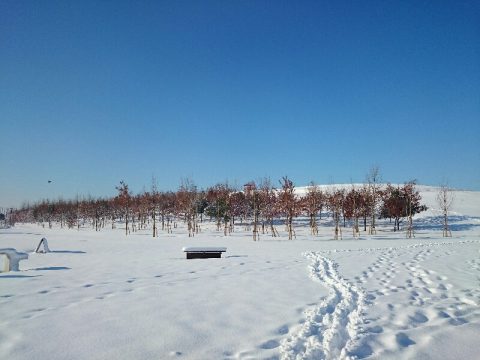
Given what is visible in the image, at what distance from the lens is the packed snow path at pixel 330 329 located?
399 cm

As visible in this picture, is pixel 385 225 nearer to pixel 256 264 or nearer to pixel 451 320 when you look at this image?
pixel 256 264

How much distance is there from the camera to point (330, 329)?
4.73m

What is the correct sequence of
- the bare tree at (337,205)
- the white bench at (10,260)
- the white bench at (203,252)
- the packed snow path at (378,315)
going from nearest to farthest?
the packed snow path at (378,315) < the white bench at (10,260) < the white bench at (203,252) < the bare tree at (337,205)

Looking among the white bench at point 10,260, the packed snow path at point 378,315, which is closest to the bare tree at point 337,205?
the packed snow path at point 378,315

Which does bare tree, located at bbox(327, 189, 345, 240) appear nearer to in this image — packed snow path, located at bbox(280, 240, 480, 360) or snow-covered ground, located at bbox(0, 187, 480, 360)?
snow-covered ground, located at bbox(0, 187, 480, 360)

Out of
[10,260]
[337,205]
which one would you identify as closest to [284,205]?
[337,205]

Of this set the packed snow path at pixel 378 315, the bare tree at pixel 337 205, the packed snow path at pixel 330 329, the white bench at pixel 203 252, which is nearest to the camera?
the packed snow path at pixel 330 329

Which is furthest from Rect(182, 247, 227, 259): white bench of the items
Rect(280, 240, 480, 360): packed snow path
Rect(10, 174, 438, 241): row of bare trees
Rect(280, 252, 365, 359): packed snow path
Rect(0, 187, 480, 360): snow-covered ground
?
Rect(10, 174, 438, 241): row of bare trees

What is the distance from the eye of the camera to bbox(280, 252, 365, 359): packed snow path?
13.1 feet

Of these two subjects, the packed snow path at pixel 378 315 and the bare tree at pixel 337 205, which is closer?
the packed snow path at pixel 378 315

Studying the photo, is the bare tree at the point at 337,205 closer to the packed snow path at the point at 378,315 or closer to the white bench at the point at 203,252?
the white bench at the point at 203,252

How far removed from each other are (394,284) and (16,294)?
7.89m

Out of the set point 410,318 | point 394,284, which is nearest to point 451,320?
point 410,318

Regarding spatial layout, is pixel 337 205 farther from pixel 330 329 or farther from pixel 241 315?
pixel 330 329
